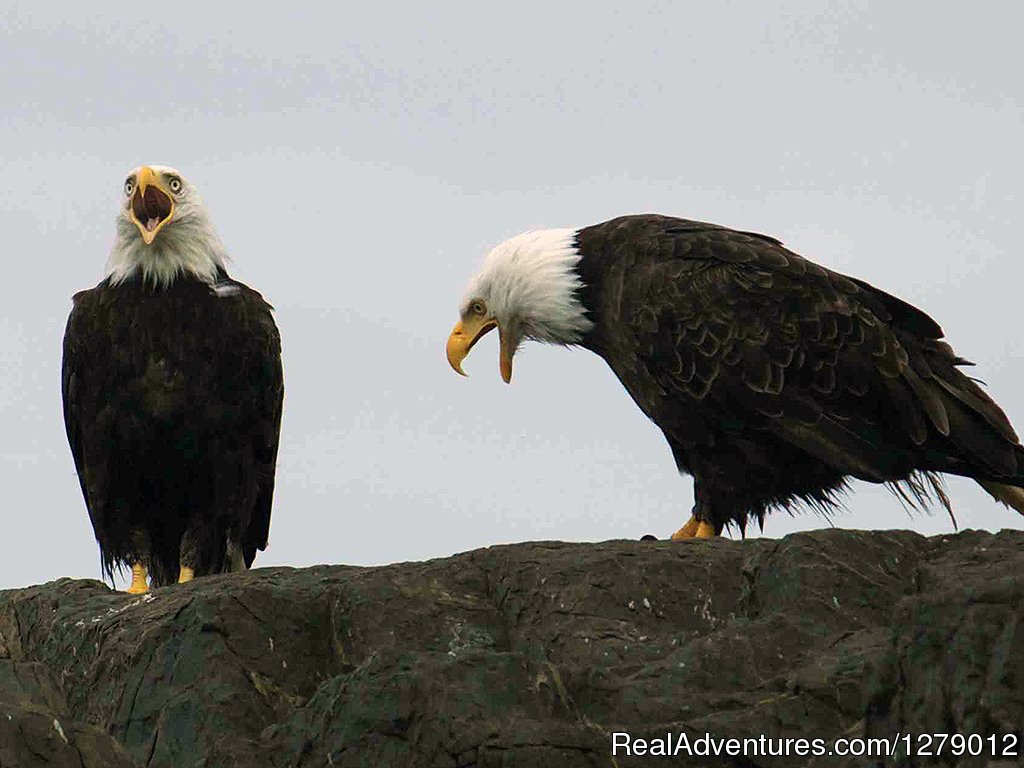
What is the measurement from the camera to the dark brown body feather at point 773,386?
9.72 m

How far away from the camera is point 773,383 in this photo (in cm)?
973

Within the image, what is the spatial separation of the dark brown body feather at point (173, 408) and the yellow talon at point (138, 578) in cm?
6

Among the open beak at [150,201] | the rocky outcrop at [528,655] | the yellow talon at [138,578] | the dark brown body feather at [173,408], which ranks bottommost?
the rocky outcrop at [528,655]

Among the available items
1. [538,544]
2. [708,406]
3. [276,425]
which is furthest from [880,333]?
[276,425]

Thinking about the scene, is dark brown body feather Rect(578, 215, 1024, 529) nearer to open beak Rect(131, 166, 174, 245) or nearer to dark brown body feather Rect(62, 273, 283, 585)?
dark brown body feather Rect(62, 273, 283, 585)

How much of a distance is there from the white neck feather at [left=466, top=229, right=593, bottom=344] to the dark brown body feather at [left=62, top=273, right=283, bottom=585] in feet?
4.13

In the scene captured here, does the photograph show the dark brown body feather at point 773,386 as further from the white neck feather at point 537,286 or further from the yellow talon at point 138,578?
the yellow talon at point 138,578

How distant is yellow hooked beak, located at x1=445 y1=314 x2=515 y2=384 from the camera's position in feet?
35.3

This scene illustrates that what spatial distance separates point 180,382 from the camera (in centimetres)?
1022

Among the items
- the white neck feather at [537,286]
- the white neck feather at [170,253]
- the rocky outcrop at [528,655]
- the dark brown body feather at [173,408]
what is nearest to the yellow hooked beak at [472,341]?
the white neck feather at [537,286]

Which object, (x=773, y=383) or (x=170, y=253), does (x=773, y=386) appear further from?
(x=170, y=253)

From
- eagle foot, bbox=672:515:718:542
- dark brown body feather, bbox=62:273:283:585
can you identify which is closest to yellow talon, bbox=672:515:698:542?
eagle foot, bbox=672:515:718:542

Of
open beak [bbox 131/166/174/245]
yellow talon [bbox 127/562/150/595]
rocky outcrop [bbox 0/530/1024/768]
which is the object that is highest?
open beak [bbox 131/166/174/245]

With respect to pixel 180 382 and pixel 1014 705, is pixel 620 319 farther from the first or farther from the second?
pixel 1014 705
